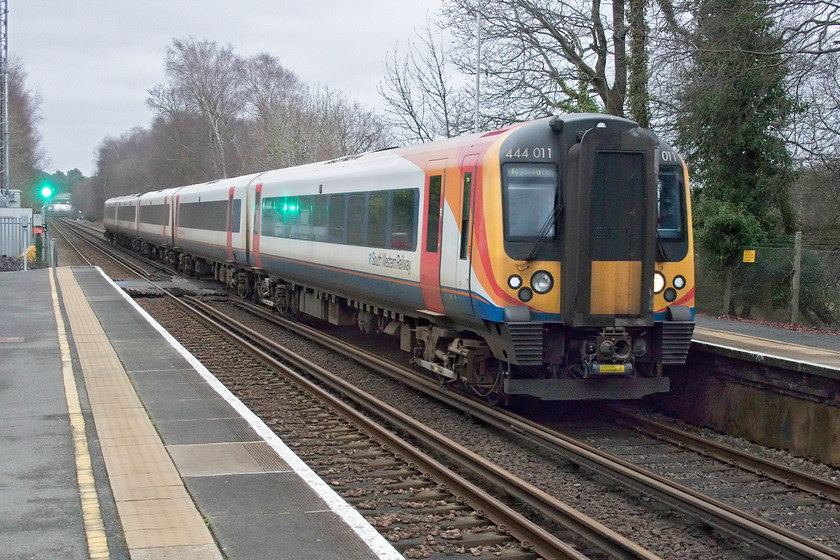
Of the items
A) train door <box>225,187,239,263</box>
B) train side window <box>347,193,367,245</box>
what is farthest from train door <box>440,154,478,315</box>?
train door <box>225,187,239,263</box>

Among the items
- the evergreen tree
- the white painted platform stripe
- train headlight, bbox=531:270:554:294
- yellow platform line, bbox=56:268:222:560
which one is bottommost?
the white painted platform stripe

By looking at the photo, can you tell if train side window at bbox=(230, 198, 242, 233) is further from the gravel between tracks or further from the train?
the train

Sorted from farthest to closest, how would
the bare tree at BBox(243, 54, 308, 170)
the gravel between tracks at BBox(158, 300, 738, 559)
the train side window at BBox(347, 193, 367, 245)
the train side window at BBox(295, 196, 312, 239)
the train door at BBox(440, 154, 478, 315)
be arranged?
the bare tree at BBox(243, 54, 308, 170) → the train side window at BBox(295, 196, 312, 239) → the train side window at BBox(347, 193, 367, 245) → the train door at BBox(440, 154, 478, 315) → the gravel between tracks at BBox(158, 300, 738, 559)

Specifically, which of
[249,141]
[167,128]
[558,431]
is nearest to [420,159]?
[558,431]

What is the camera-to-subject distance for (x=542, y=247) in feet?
30.3

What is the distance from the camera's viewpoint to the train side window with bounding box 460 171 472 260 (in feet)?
31.8

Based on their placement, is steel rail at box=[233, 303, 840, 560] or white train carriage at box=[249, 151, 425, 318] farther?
white train carriage at box=[249, 151, 425, 318]

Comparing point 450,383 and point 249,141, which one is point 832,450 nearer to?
point 450,383

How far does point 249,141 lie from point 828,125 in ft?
162

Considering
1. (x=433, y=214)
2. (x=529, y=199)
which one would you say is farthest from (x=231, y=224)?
(x=529, y=199)

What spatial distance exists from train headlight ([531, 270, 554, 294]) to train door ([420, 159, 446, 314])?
1.51m

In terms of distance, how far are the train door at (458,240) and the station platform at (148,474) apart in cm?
262

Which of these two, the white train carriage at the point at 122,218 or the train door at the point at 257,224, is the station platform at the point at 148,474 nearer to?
the train door at the point at 257,224

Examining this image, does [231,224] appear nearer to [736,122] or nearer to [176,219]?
[176,219]
